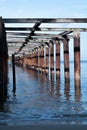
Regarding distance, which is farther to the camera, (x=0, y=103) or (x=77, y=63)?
(x=77, y=63)

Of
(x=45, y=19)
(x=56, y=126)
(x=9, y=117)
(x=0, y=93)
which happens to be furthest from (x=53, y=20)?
(x=56, y=126)

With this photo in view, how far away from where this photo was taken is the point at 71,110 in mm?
12539

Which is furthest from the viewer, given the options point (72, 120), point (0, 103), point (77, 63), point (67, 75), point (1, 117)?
point (67, 75)

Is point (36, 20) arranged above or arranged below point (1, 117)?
above

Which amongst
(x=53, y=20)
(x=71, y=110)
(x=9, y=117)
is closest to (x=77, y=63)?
(x=53, y=20)

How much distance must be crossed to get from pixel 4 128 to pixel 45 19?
1013 centimetres

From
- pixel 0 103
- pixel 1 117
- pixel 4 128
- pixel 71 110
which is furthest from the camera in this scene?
pixel 0 103

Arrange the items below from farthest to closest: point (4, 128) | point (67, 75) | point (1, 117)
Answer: point (67, 75) < point (1, 117) < point (4, 128)

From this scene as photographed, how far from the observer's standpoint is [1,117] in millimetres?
11008

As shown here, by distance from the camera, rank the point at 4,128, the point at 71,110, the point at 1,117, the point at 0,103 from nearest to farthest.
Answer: the point at 4,128
the point at 1,117
the point at 71,110
the point at 0,103

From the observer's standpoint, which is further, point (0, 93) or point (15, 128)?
point (0, 93)

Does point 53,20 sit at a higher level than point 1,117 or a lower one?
higher

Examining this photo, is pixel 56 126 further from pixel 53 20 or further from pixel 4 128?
pixel 53 20

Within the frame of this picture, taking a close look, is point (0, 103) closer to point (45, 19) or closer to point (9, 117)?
point (9, 117)
